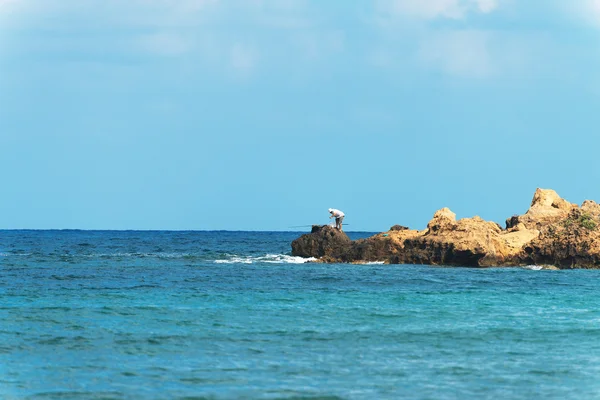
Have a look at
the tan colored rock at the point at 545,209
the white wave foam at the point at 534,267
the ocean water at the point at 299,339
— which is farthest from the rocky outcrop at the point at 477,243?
the ocean water at the point at 299,339

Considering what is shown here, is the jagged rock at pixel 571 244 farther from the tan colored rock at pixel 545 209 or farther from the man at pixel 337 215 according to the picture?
the man at pixel 337 215

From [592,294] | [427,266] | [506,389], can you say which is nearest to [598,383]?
[506,389]

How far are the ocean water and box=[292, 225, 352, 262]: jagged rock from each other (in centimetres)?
1313

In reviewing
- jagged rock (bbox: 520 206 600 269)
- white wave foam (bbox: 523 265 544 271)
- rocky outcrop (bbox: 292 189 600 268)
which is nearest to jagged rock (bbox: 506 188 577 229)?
rocky outcrop (bbox: 292 189 600 268)

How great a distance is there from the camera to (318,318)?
21797 millimetres

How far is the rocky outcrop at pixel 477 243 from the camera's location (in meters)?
40.2

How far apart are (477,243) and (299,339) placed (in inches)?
975

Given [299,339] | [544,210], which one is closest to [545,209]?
[544,210]

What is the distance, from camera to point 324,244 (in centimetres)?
4775

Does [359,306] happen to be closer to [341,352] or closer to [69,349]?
[341,352]

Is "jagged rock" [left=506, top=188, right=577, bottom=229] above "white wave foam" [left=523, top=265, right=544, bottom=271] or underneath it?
above

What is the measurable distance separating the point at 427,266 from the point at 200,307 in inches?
799

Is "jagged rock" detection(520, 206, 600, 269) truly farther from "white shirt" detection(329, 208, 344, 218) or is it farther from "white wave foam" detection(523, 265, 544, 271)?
"white shirt" detection(329, 208, 344, 218)

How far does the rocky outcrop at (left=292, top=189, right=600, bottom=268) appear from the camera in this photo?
132ft
